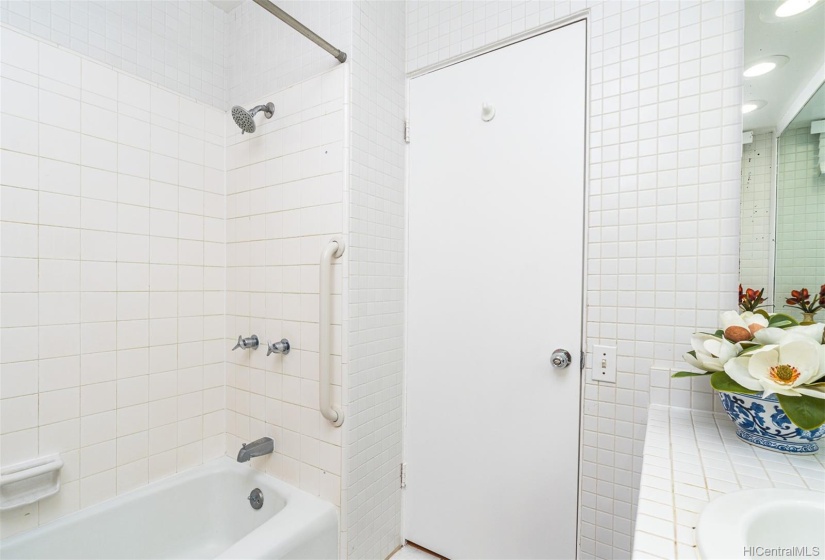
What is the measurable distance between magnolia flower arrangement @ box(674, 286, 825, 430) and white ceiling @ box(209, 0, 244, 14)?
2383mm

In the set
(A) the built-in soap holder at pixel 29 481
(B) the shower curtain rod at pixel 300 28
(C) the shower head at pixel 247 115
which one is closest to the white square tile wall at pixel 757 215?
(B) the shower curtain rod at pixel 300 28

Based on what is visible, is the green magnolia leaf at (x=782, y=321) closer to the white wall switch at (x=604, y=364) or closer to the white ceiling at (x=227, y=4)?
the white wall switch at (x=604, y=364)

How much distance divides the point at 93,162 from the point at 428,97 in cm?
137

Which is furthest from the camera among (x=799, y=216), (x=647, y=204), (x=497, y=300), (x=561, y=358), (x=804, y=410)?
(x=497, y=300)

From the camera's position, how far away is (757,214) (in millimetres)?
1127

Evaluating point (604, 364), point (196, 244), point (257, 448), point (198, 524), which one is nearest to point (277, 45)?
point (196, 244)

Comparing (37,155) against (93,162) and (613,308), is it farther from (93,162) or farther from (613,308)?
(613,308)

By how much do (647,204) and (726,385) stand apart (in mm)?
638

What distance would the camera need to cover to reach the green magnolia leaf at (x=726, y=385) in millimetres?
884

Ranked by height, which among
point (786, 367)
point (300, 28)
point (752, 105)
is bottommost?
point (786, 367)

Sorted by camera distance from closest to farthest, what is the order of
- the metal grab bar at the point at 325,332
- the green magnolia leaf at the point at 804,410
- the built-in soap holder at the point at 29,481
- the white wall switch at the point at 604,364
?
→ 1. the green magnolia leaf at the point at 804,410
2. the built-in soap holder at the point at 29,481
3. the white wall switch at the point at 604,364
4. the metal grab bar at the point at 325,332

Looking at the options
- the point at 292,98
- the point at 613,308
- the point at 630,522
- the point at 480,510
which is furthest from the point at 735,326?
the point at 292,98

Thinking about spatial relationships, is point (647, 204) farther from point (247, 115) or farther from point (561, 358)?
point (247, 115)

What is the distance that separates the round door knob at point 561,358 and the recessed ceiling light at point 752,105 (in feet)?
3.00
